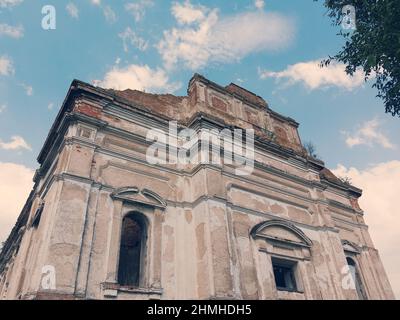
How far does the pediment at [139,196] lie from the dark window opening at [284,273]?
357 cm

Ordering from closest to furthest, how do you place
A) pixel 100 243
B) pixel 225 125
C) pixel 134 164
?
pixel 100 243 < pixel 134 164 < pixel 225 125

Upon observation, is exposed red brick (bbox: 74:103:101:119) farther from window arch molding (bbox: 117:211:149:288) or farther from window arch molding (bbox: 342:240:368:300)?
window arch molding (bbox: 342:240:368:300)

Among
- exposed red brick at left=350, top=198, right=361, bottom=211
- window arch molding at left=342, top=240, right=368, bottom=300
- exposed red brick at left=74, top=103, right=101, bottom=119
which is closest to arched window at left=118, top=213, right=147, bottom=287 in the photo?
exposed red brick at left=74, top=103, right=101, bottom=119

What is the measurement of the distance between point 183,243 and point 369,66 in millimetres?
6128

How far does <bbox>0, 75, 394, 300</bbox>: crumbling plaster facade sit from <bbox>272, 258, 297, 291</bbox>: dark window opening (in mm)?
216

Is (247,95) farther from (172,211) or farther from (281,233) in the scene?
(172,211)

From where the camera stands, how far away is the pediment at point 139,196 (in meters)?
7.45

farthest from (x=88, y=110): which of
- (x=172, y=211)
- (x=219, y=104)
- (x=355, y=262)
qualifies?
(x=355, y=262)

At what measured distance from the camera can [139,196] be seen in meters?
7.79

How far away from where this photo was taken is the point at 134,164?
26.7 feet

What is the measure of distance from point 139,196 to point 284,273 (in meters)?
4.77

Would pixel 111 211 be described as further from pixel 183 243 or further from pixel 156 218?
pixel 183 243

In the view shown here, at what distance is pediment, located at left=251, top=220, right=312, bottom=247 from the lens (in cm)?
862

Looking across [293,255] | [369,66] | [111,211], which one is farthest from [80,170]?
[369,66]
